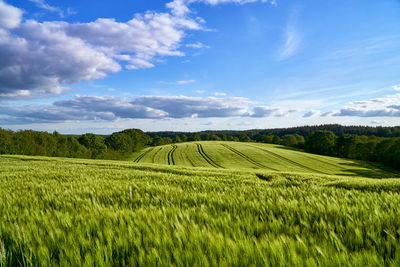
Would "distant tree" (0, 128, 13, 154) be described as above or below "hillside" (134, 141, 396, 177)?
above

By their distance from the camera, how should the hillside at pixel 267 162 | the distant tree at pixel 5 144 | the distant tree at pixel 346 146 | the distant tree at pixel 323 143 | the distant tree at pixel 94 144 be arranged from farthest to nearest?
the distant tree at pixel 323 143 → the distant tree at pixel 346 146 → the distant tree at pixel 94 144 → the hillside at pixel 267 162 → the distant tree at pixel 5 144

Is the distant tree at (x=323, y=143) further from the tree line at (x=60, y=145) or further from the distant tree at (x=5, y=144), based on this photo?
the distant tree at (x=5, y=144)

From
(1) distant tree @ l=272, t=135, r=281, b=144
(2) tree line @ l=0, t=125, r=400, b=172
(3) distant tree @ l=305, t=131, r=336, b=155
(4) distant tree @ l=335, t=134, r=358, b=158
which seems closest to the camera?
(2) tree line @ l=0, t=125, r=400, b=172

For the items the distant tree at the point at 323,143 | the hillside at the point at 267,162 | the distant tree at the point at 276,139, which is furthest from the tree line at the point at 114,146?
the hillside at the point at 267,162

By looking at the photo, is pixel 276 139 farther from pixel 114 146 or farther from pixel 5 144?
A: pixel 5 144

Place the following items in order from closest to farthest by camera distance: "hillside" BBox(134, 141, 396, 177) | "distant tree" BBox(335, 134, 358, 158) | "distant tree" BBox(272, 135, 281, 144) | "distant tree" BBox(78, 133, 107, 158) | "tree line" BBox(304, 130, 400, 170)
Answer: "hillside" BBox(134, 141, 396, 177) → "tree line" BBox(304, 130, 400, 170) → "distant tree" BBox(78, 133, 107, 158) → "distant tree" BBox(335, 134, 358, 158) → "distant tree" BBox(272, 135, 281, 144)

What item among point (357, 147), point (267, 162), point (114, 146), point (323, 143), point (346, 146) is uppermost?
point (114, 146)

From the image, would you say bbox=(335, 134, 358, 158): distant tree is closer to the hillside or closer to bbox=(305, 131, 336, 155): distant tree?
bbox=(305, 131, 336, 155): distant tree

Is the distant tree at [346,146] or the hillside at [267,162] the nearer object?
the hillside at [267,162]

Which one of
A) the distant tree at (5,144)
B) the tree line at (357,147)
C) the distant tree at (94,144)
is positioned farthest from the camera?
the distant tree at (94,144)

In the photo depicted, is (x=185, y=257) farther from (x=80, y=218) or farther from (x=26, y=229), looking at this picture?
(x=26, y=229)

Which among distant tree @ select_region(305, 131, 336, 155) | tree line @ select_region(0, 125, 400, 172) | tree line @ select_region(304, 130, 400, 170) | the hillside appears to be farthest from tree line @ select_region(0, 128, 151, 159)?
tree line @ select_region(304, 130, 400, 170)

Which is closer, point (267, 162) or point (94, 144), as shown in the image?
point (267, 162)

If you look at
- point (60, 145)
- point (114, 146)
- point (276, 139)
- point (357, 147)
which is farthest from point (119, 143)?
point (357, 147)
